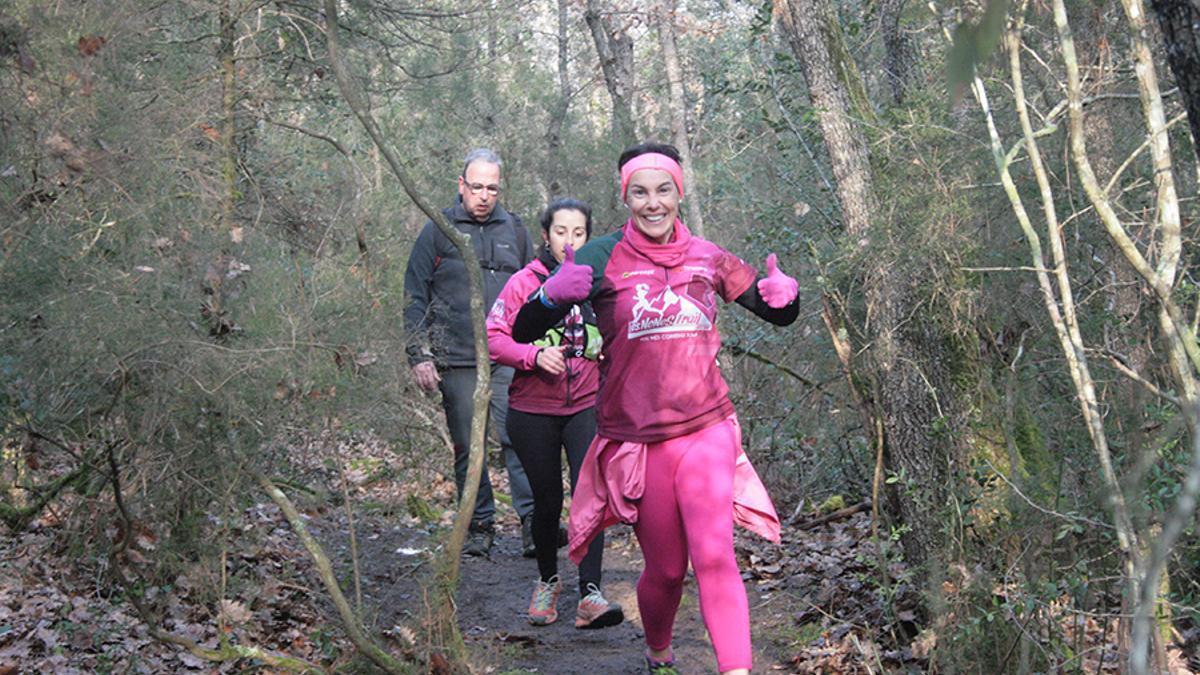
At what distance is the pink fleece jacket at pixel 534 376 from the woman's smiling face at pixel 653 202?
1.47 metres

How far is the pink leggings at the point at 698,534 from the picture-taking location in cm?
461

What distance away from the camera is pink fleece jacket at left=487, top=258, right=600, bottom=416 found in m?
6.43

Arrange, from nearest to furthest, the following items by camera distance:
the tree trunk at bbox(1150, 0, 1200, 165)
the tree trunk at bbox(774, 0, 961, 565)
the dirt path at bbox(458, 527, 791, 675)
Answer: the tree trunk at bbox(1150, 0, 1200, 165), the tree trunk at bbox(774, 0, 961, 565), the dirt path at bbox(458, 527, 791, 675)

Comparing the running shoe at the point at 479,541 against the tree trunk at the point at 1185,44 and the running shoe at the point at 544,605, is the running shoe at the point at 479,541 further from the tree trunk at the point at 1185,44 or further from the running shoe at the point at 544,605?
the tree trunk at the point at 1185,44

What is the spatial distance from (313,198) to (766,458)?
159 inches

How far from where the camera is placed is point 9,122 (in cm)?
481

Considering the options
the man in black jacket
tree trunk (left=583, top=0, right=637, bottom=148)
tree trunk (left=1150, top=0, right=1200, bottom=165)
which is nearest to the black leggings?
the man in black jacket

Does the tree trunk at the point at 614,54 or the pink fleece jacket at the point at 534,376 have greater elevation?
the tree trunk at the point at 614,54

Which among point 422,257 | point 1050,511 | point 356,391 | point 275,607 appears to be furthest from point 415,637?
point 422,257

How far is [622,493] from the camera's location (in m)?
4.92

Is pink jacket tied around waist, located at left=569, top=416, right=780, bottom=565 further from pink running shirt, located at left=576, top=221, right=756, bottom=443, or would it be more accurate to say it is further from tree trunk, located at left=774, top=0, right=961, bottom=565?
tree trunk, located at left=774, top=0, right=961, bottom=565

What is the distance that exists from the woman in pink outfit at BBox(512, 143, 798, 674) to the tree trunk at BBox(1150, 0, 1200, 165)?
2.31 m

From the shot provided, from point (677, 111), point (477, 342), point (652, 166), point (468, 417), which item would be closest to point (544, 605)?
point (468, 417)

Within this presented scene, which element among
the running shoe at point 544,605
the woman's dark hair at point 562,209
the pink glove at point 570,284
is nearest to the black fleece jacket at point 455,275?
the woman's dark hair at point 562,209
